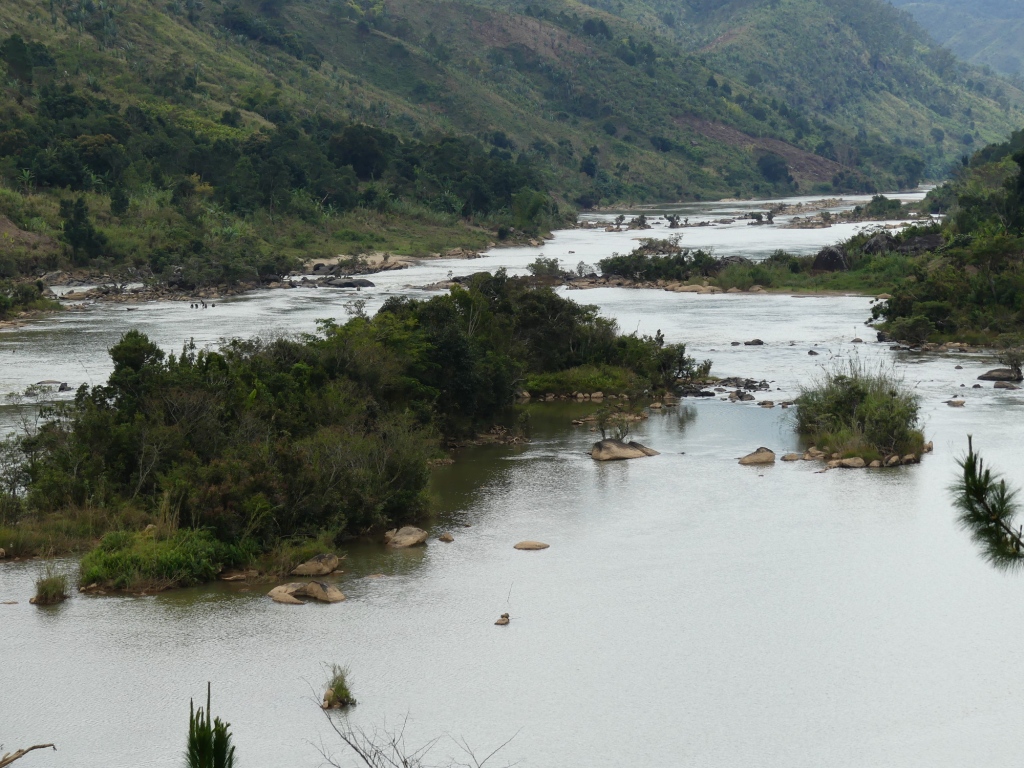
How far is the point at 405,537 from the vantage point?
2166cm

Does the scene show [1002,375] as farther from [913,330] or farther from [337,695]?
[337,695]

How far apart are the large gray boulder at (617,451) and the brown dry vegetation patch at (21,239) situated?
42.4m

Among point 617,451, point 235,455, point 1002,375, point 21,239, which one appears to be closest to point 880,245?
point 1002,375

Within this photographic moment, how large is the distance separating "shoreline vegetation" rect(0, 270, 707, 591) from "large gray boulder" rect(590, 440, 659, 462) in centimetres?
362

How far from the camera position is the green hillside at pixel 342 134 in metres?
71.6

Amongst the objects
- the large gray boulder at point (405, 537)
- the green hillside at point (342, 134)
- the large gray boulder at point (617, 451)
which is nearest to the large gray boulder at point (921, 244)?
the green hillside at point (342, 134)

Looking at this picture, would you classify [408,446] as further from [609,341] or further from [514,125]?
[514,125]

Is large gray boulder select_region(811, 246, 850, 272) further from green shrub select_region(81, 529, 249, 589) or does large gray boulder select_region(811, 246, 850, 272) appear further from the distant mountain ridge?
green shrub select_region(81, 529, 249, 589)

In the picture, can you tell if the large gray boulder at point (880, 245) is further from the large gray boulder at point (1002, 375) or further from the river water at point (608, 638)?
the river water at point (608, 638)

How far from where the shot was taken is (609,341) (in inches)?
1470

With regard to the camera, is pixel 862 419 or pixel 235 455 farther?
pixel 862 419

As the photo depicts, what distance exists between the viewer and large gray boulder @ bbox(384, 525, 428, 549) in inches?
846

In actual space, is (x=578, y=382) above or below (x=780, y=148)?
below

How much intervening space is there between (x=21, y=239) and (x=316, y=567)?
48.6 m
